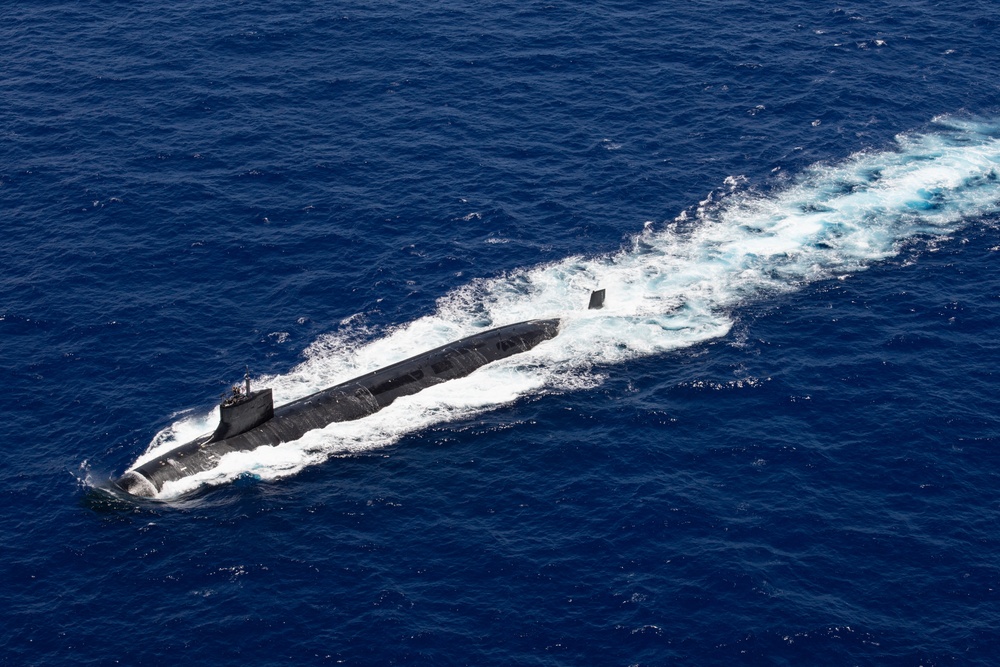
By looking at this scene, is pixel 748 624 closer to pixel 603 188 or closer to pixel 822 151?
pixel 603 188

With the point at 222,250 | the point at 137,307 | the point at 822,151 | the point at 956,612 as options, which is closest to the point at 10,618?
the point at 137,307

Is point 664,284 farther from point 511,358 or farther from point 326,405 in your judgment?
point 326,405

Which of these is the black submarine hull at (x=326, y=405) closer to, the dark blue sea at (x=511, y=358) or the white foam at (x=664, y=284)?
the white foam at (x=664, y=284)

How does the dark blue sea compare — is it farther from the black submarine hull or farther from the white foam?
the black submarine hull

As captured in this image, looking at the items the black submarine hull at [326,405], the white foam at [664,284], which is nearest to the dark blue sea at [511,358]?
the white foam at [664,284]

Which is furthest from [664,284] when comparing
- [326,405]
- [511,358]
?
[326,405]
